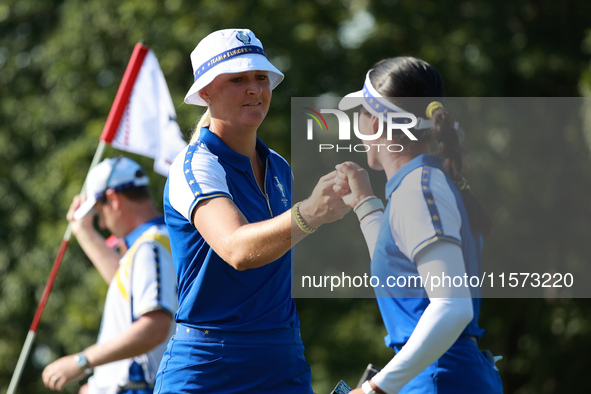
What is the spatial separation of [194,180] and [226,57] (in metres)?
0.47

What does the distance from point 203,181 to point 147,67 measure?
10.7ft

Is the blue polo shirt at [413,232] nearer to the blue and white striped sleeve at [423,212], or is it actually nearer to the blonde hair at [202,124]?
the blue and white striped sleeve at [423,212]

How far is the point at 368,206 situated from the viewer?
251 centimetres

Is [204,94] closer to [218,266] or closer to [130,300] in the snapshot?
[218,266]

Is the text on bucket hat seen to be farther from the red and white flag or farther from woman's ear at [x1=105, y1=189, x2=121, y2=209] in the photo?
the red and white flag

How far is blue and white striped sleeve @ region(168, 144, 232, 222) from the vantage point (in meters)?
2.50

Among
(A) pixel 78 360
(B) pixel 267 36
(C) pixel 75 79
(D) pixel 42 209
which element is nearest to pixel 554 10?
(B) pixel 267 36

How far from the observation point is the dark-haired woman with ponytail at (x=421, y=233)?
245 cm

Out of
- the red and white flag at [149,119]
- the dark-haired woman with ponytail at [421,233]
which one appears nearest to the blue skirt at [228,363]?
the dark-haired woman with ponytail at [421,233]

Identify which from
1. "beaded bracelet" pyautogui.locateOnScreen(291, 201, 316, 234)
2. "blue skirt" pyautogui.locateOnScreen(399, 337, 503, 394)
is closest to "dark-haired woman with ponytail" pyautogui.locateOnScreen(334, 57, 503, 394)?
"blue skirt" pyautogui.locateOnScreen(399, 337, 503, 394)

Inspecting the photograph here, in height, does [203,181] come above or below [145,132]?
below

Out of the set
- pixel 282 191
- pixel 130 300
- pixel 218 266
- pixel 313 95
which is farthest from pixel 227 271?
pixel 313 95

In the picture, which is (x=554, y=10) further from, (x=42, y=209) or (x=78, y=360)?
(x=78, y=360)

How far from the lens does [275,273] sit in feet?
9.11
